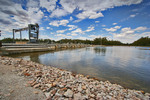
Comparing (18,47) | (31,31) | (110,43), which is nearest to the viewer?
(18,47)

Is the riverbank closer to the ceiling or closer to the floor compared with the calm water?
closer to the ceiling

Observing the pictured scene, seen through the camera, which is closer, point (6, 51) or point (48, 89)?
point (48, 89)

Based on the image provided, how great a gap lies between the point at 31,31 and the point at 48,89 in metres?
23.9

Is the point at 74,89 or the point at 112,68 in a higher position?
the point at 74,89

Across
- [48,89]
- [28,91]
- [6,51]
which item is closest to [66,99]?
[48,89]

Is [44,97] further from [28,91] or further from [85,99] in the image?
[85,99]

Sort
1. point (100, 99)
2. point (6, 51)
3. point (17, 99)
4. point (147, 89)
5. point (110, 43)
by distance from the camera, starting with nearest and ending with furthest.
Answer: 1. point (17, 99)
2. point (100, 99)
3. point (147, 89)
4. point (6, 51)
5. point (110, 43)

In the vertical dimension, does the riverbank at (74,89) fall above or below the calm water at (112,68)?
above

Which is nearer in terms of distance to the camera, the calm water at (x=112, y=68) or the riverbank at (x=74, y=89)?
the riverbank at (x=74, y=89)

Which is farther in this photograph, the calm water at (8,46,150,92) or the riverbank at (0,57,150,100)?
the calm water at (8,46,150,92)

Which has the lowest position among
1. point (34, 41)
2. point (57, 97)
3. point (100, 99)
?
point (100, 99)

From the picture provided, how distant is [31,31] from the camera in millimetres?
21203

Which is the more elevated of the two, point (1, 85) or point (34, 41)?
point (34, 41)

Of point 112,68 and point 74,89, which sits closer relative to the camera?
point 74,89
